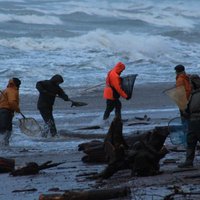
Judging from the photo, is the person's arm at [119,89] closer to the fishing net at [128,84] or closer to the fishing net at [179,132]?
the fishing net at [128,84]

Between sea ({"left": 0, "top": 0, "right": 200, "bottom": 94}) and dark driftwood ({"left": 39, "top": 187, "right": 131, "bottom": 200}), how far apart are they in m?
15.3

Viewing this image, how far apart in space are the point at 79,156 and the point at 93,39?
26190mm

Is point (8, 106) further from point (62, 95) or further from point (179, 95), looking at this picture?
point (179, 95)

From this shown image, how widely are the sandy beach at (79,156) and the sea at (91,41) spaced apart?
397 millimetres

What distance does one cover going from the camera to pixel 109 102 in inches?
632

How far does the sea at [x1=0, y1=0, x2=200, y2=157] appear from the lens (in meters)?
27.0

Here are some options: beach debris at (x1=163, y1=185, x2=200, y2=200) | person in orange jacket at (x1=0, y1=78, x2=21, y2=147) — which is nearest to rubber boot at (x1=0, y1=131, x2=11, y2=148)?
person in orange jacket at (x1=0, y1=78, x2=21, y2=147)

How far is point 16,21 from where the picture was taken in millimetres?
43969

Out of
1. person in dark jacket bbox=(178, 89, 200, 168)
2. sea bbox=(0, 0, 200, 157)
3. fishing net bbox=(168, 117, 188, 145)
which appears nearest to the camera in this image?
person in dark jacket bbox=(178, 89, 200, 168)

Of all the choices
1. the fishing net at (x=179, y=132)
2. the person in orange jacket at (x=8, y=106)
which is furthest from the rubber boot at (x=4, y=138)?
the fishing net at (x=179, y=132)

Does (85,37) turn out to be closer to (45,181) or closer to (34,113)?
(34,113)

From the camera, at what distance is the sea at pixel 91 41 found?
26980mm

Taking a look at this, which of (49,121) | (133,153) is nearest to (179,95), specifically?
(133,153)

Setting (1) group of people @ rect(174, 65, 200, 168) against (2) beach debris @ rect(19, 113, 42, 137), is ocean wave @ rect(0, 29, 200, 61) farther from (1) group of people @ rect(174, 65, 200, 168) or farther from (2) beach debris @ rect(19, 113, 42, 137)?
(1) group of people @ rect(174, 65, 200, 168)
